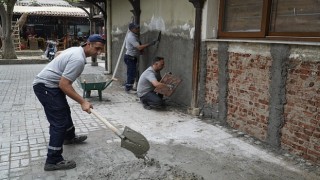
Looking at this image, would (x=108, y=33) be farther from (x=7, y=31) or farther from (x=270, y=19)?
(x=270, y=19)

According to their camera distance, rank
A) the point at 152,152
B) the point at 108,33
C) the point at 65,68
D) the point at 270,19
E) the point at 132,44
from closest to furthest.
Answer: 1. the point at 65,68
2. the point at 152,152
3. the point at 270,19
4. the point at 132,44
5. the point at 108,33

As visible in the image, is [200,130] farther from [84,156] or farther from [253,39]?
[84,156]

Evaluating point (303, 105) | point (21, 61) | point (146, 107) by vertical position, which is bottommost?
point (146, 107)

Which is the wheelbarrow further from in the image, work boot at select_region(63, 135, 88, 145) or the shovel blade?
Result: the shovel blade

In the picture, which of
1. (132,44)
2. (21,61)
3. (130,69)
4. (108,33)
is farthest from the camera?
(21,61)

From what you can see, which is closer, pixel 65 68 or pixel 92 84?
pixel 65 68

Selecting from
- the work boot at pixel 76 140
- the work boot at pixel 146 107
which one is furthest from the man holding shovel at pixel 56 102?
the work boot at pixel 146 107

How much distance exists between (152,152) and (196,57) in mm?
2304

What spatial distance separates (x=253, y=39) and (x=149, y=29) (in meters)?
3.89

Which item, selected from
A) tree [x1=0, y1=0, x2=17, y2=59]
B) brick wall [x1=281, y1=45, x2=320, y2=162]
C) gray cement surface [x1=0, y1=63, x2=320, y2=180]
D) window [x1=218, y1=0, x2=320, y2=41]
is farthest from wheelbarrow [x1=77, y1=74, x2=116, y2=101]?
tree [x1=0, y1=0, x2=17, y2=59]

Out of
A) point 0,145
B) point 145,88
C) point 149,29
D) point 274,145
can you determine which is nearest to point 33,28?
point 149,29

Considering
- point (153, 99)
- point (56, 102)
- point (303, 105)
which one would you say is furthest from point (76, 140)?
point (303, 105)

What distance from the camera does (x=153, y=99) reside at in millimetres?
6539

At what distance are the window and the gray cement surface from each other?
63.1 inches
